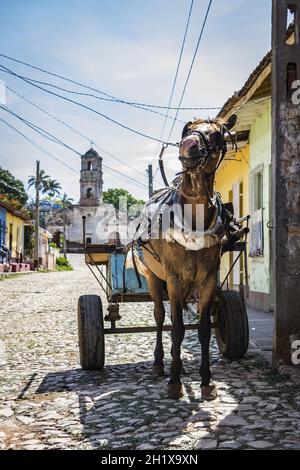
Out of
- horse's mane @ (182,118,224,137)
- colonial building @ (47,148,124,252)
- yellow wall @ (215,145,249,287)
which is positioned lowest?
horse's mane @ (182,118,224,137)

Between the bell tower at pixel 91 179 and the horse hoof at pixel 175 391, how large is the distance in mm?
70839

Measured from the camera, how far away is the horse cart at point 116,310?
20.0ft

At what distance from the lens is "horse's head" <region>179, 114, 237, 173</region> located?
14.8 ft

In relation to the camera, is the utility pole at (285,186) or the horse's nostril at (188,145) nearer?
the horse's nostril at (188,145)

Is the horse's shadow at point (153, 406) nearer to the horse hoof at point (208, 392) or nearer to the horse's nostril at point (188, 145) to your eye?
the horse hoof at point (208, 392)

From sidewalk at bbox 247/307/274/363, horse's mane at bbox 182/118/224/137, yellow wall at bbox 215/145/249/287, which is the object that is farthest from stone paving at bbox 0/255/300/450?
yellow wall at bbox 215/145/249/287

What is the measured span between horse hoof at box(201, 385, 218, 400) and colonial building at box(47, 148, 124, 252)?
216 ft

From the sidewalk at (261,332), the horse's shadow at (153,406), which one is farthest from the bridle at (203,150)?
the sidewalk at (261,332)

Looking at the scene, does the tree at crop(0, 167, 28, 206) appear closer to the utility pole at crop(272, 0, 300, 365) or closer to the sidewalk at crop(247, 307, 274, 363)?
the sidewalk at crop(247, 307, 274, 363)

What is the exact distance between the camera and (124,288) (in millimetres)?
6848

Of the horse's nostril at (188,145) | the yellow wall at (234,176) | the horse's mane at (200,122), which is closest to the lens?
the horse's nostril at (188,145)

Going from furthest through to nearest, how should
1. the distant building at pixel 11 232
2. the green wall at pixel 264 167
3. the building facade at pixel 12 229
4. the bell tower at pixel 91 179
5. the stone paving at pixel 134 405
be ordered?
the bell tower at pixel 91 179 → the building facade at pixel 12 229 → the distant building at pixel 11 232 → the green wall at pixel 264 167 → the stone paving at pixel 134 405

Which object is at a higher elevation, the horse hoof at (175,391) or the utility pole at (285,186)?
the utility pole at (285,186)

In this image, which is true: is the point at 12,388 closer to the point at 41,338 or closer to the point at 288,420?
the point at 288,420
